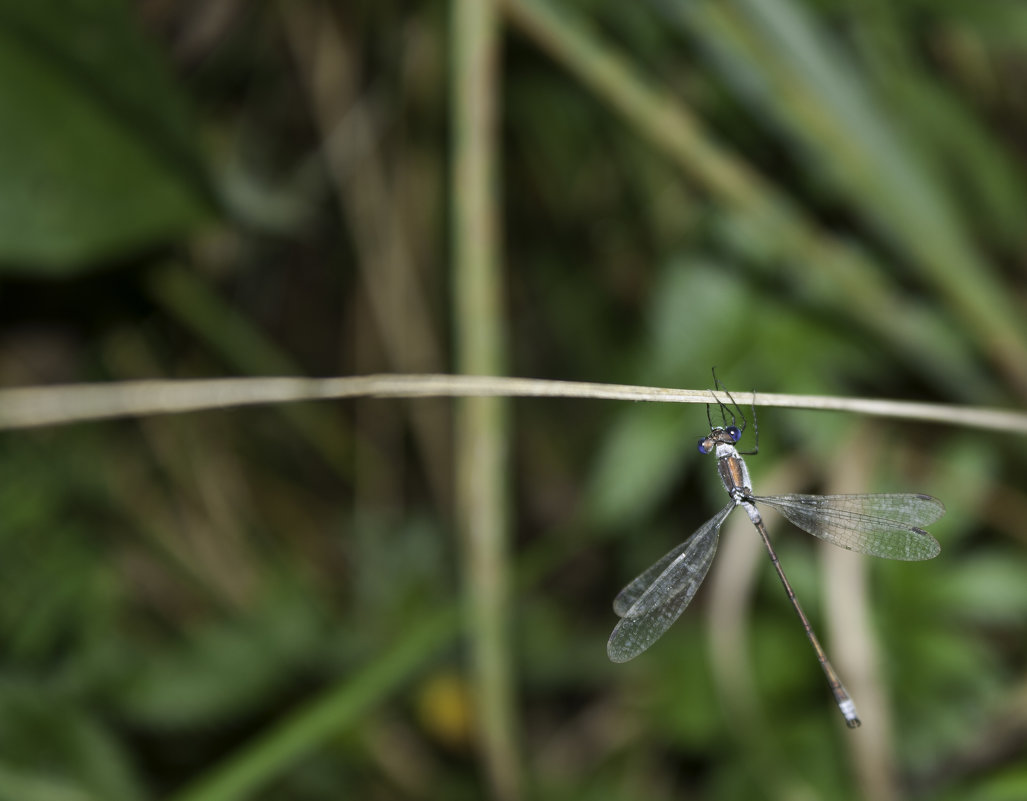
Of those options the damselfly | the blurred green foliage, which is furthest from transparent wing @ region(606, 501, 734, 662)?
the blurred green foliage

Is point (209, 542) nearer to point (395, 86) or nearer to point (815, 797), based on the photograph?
point (395, 86)

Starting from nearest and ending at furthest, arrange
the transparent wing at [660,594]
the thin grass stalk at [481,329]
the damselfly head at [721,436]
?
the transparent wing at [660,594]
the damselfly head at [721,436]
the thin grass stalk at [481,329]

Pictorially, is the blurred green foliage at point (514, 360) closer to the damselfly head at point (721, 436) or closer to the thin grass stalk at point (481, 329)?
the thin grass stalk at point (481, 329)

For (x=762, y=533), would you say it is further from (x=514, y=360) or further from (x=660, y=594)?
(x=514, y=360)

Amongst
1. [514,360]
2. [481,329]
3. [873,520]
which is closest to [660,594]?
[873,520]

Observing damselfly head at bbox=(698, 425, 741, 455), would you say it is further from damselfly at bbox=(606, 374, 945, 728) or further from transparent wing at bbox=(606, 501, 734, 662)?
transparent wing at bbox=(606, 501, 734, 662)

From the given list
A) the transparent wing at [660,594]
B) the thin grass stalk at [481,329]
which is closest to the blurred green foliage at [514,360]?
the thin grass stalk at [481,329]
